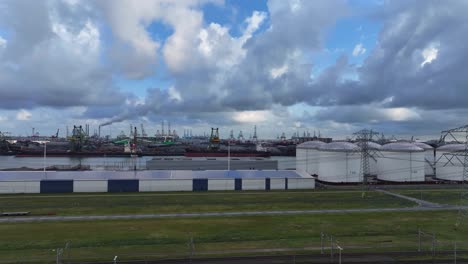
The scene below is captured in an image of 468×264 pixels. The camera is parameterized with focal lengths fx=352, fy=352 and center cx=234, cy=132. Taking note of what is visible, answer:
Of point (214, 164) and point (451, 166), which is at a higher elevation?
point (451, 166)

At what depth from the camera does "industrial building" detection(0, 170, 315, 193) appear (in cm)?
5341

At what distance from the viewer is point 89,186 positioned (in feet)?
178

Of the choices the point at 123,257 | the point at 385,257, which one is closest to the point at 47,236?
the point at 123,257

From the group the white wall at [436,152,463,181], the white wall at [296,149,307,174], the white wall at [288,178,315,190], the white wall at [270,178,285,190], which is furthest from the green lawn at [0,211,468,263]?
the white wall at [436,152,463,181]

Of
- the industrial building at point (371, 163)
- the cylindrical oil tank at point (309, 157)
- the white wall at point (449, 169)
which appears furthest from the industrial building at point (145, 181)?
the white wall at point (449, 169)

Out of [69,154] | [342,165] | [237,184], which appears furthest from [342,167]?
[69,154]

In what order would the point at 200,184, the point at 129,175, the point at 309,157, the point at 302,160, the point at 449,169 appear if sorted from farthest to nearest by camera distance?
the point at 302,160
the point at 309,157
the point at 449,169
the point at 129,175
the point at 200,184

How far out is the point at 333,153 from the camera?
70.9m

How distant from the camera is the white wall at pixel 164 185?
55.3 meters

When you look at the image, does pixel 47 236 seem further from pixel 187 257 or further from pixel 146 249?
pixel 187 257

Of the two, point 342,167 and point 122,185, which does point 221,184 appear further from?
point 342,167

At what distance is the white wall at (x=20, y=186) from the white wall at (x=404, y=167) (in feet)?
214

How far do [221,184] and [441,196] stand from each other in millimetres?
33156

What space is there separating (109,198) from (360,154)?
4751 centimetres
